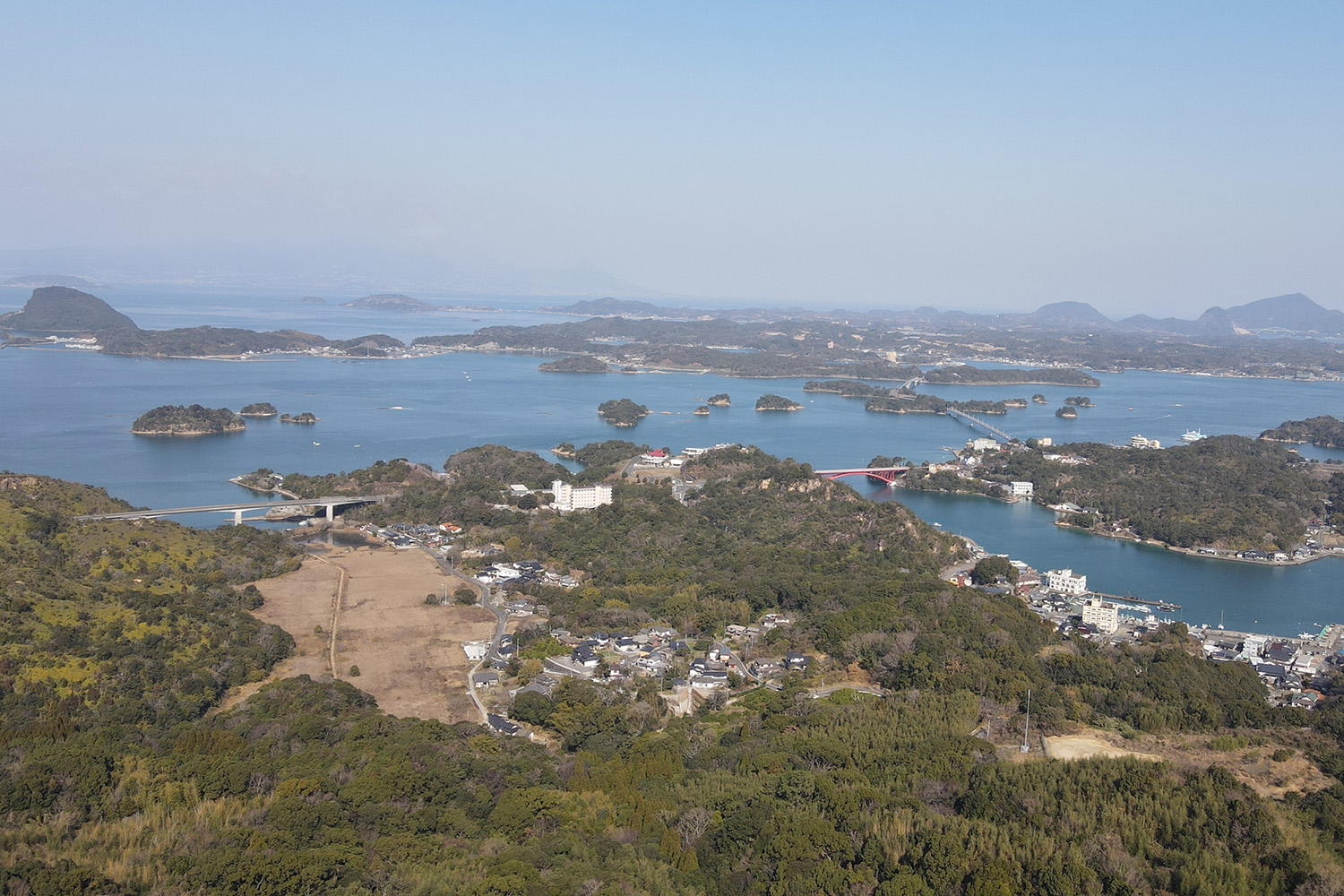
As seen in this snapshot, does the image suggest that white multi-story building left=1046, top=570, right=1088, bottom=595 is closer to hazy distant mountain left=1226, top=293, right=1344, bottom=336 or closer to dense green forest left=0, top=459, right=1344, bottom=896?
dense green forest left=0, top=459, right=1344, bottom=896

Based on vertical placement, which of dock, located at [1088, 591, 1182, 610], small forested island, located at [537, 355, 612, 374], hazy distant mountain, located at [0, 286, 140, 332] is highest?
hazy distant mountain, located at [0, 286, 140, 332]

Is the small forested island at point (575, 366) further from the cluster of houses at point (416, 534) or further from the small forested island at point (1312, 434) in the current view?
the cluster of houses at point (416, 534)

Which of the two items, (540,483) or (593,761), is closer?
(593,761)

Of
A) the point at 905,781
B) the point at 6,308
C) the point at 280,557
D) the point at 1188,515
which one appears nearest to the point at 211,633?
the point at 280,557

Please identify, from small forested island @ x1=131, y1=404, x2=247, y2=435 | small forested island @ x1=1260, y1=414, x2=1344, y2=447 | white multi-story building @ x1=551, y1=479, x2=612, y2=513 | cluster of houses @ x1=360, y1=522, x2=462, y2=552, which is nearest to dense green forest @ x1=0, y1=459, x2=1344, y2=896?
cluster of houses @ x1=360, y1=522, x2=462, y2=552

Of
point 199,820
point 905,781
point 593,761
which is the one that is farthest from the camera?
point 593,761

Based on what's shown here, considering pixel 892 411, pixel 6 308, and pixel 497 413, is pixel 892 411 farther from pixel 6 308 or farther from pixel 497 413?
pixel 6 308

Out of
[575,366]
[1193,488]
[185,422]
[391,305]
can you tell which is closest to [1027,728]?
[1193,488]
